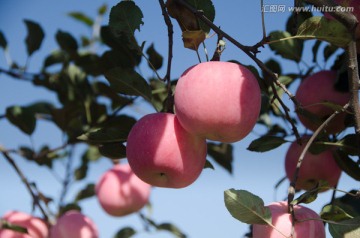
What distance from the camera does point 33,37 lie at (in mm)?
1775

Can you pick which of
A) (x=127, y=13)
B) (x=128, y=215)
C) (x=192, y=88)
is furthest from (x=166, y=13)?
(x=128, y=215)

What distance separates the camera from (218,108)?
843 mm

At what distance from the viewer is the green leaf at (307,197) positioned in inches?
34.5

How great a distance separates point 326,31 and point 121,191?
44.0 inches

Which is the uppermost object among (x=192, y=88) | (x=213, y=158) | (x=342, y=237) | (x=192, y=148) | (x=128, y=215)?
(x=192, y=88)

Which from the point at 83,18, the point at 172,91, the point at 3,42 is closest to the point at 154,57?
the point at 172,91

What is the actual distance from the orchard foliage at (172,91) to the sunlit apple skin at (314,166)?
0.02m

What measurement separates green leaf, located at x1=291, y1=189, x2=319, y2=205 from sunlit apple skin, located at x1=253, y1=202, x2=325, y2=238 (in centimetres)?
3

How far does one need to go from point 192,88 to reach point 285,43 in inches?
21.3

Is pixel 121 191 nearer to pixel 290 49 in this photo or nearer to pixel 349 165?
pixel 290 49

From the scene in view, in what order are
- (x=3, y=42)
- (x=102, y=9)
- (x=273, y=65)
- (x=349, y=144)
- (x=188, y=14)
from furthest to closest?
1. (x=102, y=9)
2. (x=3, y=42)
3. (x=273, y=65)
4. (x=349, y=144)
5. (x=188, y=14)

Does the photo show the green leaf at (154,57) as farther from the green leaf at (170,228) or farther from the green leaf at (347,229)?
the green leaf at (170,228)

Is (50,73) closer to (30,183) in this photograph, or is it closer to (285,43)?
(30,183)

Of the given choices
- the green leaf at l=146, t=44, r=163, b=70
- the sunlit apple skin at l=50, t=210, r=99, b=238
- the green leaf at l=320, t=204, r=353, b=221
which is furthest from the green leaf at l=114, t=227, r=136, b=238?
the green leaf at l=320, t=204, r=353, b=221
